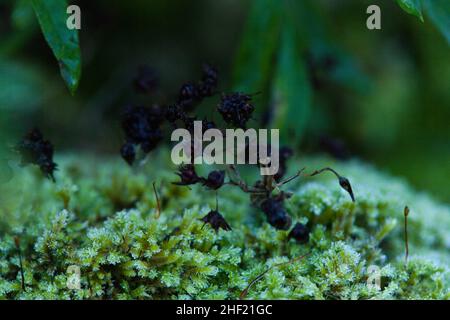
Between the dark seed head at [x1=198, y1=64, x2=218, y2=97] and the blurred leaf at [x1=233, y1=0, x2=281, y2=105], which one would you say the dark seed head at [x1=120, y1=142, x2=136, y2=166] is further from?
the blurred leaf at [x1=233, y1=0, x2=281, y2=105]

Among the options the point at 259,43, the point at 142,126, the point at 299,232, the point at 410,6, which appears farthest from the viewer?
the point at 259,43

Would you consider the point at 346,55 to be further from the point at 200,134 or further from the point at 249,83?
the point at 200,134

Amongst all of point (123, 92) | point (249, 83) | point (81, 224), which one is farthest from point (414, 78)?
point (81, 224)

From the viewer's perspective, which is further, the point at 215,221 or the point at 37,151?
the point at 37,151

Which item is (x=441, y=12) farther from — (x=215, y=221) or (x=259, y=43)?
(x=215, y=221)

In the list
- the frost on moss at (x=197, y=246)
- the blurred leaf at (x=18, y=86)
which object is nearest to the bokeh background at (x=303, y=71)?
the blurred leaf at (x=18, y=86)

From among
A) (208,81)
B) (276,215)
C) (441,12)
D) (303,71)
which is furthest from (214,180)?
(303,71)
